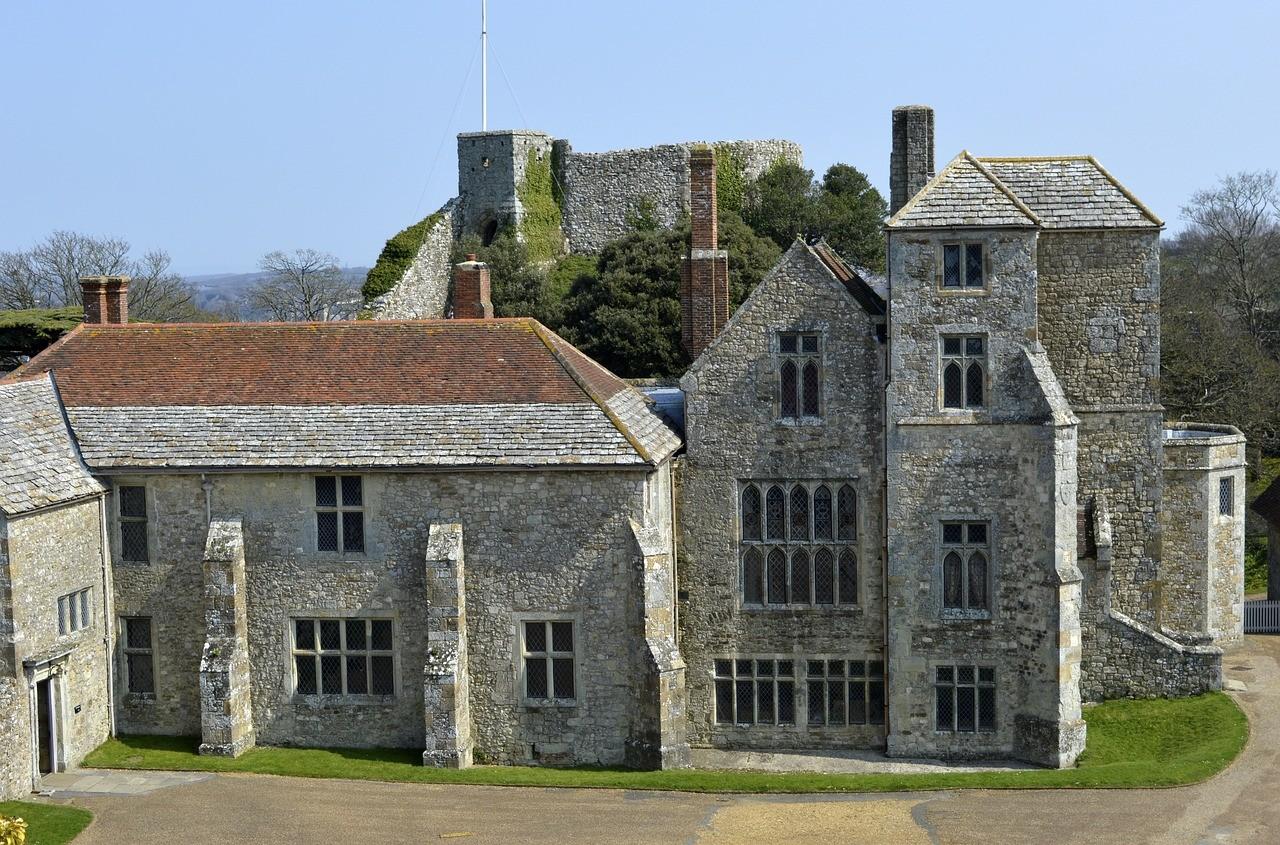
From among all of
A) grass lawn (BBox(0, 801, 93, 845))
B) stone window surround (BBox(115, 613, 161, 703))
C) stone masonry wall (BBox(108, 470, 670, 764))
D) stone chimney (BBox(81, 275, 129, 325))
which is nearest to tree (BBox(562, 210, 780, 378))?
stone chimney (BBox(81, 275, 129, 325))

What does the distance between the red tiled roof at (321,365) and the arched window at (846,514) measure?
486 centimetres

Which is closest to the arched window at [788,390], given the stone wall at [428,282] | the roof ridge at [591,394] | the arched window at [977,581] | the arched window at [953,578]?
the roof ridge at [591,394]

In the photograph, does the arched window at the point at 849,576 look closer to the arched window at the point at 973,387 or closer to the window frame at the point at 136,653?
the arched window at the point at 973,387

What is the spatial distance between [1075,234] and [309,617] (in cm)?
1625

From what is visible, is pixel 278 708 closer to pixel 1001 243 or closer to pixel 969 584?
pixel 969 584

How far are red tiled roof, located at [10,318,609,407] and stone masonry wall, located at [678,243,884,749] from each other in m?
2.49

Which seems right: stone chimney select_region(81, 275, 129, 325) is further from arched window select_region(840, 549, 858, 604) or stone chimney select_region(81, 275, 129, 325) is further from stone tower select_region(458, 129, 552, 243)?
stone tower select_region(458, 129, 552, 243)

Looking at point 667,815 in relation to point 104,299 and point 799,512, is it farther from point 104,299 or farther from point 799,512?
point 104,299

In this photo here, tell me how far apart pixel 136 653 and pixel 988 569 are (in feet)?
52.6

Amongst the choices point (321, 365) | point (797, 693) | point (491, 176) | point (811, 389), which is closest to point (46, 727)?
point (321, 365)

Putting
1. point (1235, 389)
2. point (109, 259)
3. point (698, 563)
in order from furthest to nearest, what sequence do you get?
point (109, 259), point (1235, 389), point (698, 563)

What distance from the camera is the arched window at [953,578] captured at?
2997cm

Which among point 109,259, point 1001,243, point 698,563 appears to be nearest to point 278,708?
point 698,563

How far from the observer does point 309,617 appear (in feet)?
97.4
